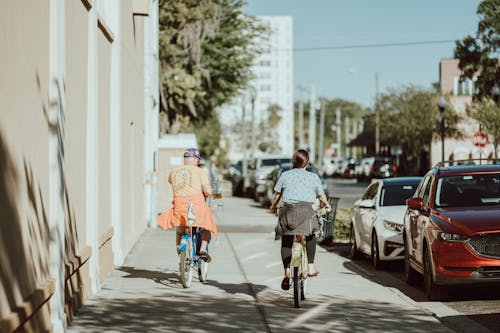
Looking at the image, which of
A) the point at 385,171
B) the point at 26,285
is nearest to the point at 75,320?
the point at 26,285

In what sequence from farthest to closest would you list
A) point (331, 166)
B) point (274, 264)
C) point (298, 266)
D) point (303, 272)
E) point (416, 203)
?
point (331, 166)
point (274, 264)
point (416, 203)
point (303, 272)
point (298, 266)

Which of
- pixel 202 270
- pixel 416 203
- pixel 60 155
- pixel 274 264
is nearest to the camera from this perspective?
pixel 60 155

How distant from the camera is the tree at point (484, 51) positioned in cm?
4084

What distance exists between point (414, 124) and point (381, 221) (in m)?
56.4

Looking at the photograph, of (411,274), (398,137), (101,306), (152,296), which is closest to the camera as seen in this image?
(101,306)

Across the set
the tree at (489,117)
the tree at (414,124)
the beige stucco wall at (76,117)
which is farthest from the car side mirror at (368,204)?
the tree at (414,124)

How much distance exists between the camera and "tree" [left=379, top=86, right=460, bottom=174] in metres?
70.2

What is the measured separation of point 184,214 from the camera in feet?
43.3

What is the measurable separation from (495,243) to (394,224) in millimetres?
4232

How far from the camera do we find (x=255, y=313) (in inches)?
434

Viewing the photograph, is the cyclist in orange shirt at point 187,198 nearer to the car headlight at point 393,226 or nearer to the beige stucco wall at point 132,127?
the car headlight at point 393,226

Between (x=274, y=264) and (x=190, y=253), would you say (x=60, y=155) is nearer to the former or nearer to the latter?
(x=190, y=253)

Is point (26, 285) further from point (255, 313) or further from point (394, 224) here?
point (394, 224)

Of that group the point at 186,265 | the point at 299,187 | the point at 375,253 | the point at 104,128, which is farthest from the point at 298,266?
the point at 375,253
